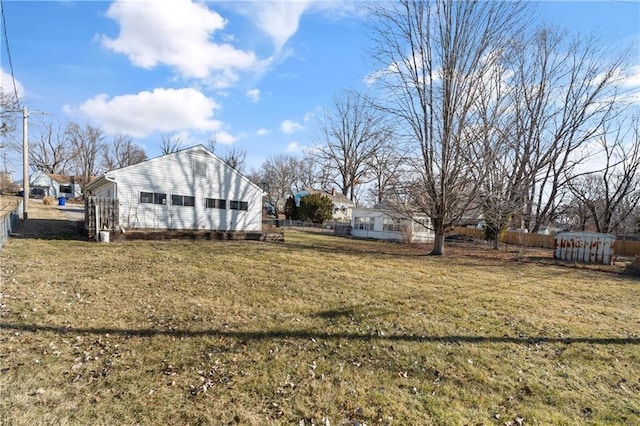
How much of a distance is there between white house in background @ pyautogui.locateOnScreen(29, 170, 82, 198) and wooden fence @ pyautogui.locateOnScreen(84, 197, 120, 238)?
51.8 meters

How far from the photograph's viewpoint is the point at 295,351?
15.2ft

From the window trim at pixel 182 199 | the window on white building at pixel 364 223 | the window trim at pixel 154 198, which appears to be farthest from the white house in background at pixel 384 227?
the window trim at pixel 154 198

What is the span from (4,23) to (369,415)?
1273cm

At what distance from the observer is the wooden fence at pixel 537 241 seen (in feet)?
80.2

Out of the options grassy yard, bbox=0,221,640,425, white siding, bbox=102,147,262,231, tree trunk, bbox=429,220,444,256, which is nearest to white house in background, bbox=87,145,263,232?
white siding, bbox=102,147,262,231

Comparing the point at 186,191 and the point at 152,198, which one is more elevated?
the point at 186,191

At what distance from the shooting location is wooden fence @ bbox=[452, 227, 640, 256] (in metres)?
24.5

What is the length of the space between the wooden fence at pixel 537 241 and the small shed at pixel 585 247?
9.64 ft

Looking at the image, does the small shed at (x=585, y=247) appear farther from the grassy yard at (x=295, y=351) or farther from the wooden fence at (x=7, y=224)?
the wooden fence at (x=7, y=224)

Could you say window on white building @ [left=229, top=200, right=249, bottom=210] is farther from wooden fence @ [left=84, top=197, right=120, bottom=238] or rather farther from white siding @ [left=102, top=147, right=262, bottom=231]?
wooden fence @ [left=84, top=197, right=120, bottom=238]

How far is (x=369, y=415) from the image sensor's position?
10.9 feet

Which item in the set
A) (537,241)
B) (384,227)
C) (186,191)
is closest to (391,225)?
(384,227)

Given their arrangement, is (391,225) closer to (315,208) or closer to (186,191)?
(315,208)

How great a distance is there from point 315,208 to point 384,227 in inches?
426
